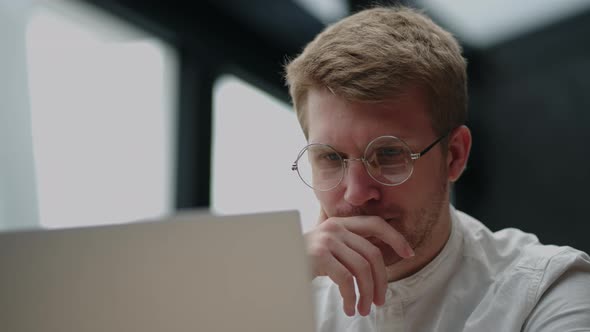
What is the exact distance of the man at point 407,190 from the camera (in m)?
1.29

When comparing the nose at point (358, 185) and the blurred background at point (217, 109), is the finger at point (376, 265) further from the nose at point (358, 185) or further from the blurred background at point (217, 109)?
the blurred background at point (217, 109)

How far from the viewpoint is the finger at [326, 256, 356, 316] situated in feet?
3.68

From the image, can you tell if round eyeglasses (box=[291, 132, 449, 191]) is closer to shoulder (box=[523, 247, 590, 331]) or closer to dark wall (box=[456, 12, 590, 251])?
shoulder (box=[523, 247, 590, 331])

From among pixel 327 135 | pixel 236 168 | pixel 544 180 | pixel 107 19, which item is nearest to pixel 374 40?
pixel 327 135

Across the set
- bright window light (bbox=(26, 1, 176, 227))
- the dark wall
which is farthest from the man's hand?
the dark wall

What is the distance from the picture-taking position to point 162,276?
0.62 m

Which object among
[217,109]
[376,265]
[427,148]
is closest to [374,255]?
[376,265]

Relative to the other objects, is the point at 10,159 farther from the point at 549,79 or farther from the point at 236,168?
the point at 549,79

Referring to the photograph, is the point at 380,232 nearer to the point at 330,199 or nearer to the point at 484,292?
the point at 330,199

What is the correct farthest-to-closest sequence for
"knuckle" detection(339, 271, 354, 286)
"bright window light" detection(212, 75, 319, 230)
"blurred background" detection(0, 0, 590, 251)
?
1. "bright window light" detection(212, 75, 319, 230)
2. "blurred background" detection(0, 0, 590, 251)
3. "knuckle" detection(339, 271, 354, 286)

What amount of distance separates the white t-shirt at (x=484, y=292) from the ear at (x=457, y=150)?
0.40ft

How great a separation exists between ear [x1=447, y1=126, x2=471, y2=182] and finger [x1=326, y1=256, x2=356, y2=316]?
0.56m

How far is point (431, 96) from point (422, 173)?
19 cm

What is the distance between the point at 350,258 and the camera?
3.74ft
